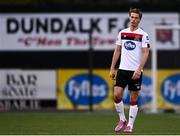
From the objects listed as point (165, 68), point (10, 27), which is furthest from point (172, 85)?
point (10, 27)

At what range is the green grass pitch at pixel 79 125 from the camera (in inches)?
538

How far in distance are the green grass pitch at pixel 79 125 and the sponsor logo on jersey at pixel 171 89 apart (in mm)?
2545

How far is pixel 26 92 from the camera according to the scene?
22203 mm

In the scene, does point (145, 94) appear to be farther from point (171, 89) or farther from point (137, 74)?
point (137, 74)

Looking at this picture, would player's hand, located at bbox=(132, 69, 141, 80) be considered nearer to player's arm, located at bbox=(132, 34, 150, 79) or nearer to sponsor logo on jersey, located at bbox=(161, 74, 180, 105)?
player's arm, located at bbox=(132, 34, 150, 79)

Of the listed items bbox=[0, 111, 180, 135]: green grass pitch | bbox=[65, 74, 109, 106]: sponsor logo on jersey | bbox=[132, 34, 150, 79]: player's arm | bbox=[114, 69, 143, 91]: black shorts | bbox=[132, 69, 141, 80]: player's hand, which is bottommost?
bbox=[65, 74, 109, 106]: sponsor logo on jersey

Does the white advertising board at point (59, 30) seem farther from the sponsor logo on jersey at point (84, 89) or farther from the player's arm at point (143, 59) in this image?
the player's arm at point (143, 59)

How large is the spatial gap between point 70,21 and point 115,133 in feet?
32.9

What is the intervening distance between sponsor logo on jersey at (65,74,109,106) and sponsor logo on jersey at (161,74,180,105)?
1.62 m

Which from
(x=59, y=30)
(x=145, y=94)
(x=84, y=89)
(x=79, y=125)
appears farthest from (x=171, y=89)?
(x=79, y=125)

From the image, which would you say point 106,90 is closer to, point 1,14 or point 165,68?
point 165,68

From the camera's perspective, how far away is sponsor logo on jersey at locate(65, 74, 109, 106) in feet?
71.5

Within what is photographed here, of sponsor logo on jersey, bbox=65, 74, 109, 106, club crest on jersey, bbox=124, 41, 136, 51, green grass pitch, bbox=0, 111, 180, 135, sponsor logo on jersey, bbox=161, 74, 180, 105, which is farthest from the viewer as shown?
sponsor logo on jersey, bbox=65, 74, 109, 106

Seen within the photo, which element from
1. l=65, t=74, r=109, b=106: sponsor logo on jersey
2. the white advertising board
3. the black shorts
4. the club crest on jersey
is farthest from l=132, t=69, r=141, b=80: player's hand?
the white advertising board
